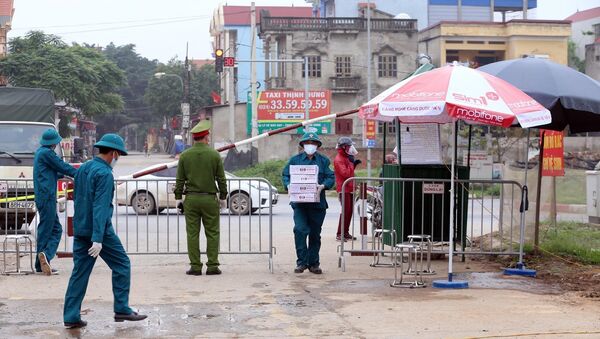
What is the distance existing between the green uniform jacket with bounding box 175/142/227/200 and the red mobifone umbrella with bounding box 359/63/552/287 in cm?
210

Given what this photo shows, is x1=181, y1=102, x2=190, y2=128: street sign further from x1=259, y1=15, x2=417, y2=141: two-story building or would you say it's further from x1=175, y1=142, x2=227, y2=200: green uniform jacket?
x1=175, y1=142, x2=227, y2=200: green uniform jacket

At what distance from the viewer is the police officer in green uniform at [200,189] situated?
11469mm

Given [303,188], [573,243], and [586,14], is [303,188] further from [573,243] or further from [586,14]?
[586,14]

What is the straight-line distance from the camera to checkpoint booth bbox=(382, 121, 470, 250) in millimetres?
12406

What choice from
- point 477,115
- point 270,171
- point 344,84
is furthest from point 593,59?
point 477,115

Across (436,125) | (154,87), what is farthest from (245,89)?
(436,125)

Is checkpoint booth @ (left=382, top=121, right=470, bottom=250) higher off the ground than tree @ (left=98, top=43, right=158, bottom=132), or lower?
lower

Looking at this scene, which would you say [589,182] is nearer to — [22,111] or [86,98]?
[22,111]

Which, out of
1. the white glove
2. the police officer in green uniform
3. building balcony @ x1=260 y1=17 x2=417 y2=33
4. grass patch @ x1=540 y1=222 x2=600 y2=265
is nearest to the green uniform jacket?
the police officer in green uniform

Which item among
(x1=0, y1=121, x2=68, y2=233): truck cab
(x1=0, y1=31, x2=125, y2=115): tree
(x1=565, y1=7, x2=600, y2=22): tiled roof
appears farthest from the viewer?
(x1=565, y1=7, x2=600, y2=22): tiled roof

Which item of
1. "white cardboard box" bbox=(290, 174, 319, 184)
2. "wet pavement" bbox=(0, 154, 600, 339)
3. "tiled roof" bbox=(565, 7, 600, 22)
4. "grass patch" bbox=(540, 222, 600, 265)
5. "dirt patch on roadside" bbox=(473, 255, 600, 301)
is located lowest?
"wet pavement" bbox=(0, 154, 600, 339)

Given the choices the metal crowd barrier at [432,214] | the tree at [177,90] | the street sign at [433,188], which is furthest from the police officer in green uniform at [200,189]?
the tree at [177,90]

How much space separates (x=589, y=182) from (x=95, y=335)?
13256mm

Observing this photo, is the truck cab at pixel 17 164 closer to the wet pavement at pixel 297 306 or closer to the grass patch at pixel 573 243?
the wet pavement at pixel 297 306
